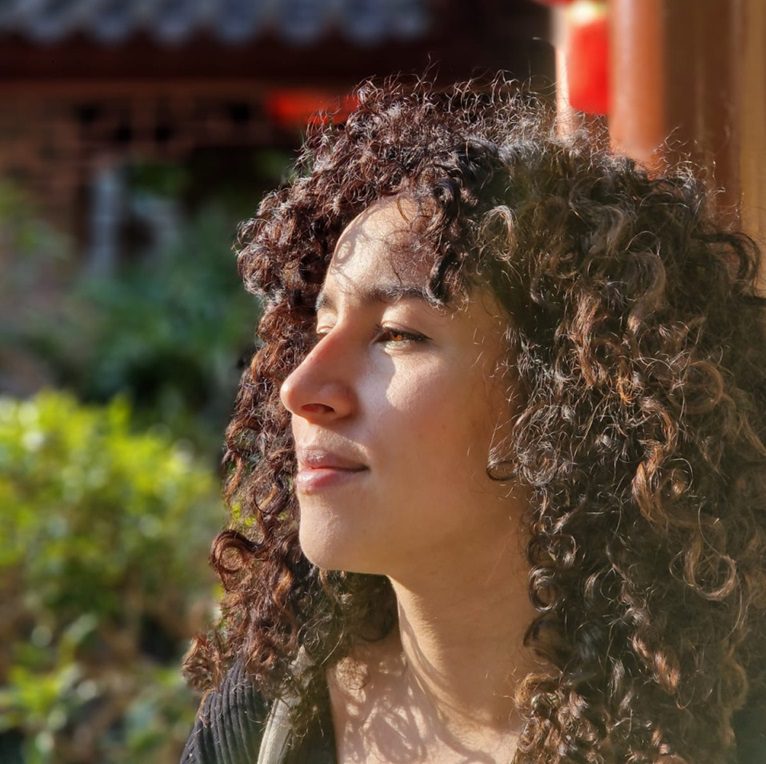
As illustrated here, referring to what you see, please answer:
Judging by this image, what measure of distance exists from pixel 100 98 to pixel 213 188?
1979 millimetres

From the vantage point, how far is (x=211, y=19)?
16.8ft

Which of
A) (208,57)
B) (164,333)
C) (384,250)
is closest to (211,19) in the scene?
(208,57)

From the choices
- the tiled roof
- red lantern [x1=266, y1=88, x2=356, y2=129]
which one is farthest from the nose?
red lantern [x1=266, y1=88, x2=356, y2=129]

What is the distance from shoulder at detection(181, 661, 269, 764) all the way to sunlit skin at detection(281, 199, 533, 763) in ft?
0.88

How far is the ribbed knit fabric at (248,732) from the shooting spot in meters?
1.83

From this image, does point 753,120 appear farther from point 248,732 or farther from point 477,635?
point 248,732

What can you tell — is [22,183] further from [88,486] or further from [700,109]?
[700,109]

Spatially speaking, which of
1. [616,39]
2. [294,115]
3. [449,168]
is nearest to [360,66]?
[294,115]

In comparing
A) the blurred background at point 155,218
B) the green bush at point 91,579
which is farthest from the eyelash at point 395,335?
the green bush at point 91,579

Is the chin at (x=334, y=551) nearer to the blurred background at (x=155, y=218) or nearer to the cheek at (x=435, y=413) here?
the cheek at (x=435, y=413)

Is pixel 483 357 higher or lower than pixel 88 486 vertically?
higher

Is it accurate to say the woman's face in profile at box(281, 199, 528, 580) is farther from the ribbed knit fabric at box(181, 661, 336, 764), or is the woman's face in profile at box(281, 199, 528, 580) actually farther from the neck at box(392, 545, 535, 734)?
the ribbed knit fabric at box(181, 661, 336, 764)

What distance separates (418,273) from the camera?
5.41ft

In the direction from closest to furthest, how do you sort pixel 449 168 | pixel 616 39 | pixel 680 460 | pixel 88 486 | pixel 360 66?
1. pixel 680 460
2. pixel 449 168
3. pixel 616 39
4. pixel 88 486
5. pixel 360 66
